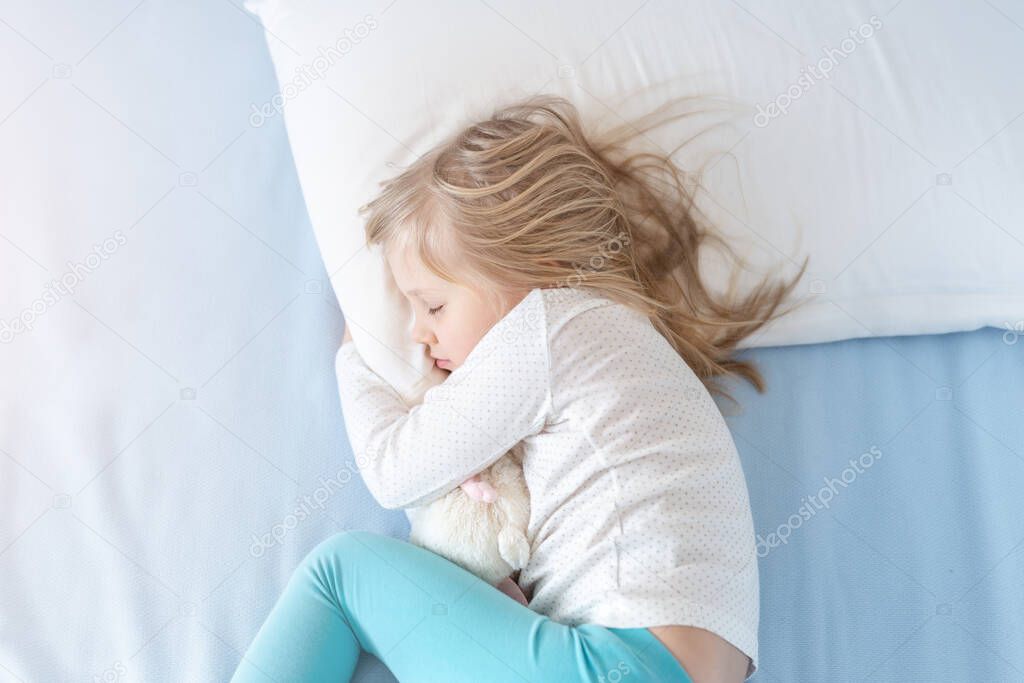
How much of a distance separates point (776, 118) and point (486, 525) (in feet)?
1.98

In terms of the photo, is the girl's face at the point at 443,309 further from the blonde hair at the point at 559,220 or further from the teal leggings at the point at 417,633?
the teal leggings at the point at 417,633

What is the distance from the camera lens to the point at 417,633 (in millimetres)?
952

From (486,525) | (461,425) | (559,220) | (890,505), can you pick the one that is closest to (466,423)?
Answer: (461,425)

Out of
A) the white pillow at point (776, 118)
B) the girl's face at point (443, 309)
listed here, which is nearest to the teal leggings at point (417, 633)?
the girl's face at point (443, 309)

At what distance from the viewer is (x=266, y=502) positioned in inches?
43.4

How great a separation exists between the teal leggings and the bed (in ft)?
0.21

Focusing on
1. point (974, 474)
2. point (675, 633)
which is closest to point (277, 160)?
point (675, 633)

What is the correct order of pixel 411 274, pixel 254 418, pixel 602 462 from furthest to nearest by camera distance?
pixel 254 418 → pixel 411 274 → pixel 602 462

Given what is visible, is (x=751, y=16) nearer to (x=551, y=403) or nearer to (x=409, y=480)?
(x=551, y=403)

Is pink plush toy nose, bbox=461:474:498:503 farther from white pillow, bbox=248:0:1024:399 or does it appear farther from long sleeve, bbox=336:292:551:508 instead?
white pillow, bbox=248:0:1024:399

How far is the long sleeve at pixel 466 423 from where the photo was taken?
0.96 m

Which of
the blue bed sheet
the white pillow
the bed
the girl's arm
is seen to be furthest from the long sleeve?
the blue bed sheet

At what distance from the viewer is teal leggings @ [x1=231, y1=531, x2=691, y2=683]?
90 centimetres

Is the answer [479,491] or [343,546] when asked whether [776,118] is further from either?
[343,546]
